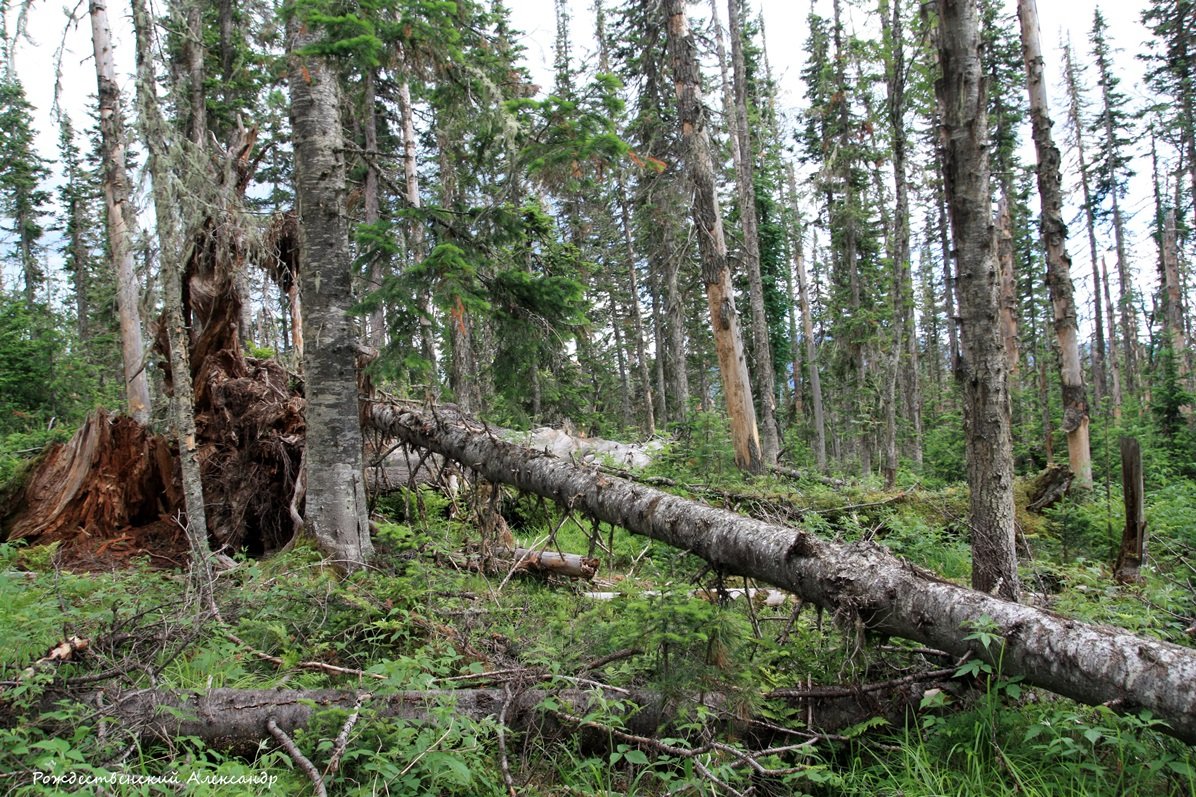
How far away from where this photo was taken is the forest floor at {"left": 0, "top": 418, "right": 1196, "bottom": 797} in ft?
9.34

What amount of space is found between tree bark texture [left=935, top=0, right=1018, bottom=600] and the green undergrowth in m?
0.43

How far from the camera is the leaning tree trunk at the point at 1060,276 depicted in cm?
954

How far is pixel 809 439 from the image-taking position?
97.2ft

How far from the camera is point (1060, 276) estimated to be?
962 centimetres

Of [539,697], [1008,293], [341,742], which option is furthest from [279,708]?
[1008,293]

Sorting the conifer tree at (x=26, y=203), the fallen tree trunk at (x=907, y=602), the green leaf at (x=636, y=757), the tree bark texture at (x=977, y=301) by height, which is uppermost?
the conifer tree at (x=26, y=203)

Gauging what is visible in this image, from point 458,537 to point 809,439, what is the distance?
24.6 m

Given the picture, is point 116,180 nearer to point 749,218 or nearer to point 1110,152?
point 749,218

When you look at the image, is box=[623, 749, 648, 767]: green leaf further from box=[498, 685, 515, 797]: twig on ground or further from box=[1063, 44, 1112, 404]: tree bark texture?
box=[1063, 44, 1112, 404]: tree bark texture

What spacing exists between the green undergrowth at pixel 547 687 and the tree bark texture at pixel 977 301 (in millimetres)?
425

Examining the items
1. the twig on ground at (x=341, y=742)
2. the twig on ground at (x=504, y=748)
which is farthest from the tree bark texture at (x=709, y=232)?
the twig on ground at (x=341, y=742)

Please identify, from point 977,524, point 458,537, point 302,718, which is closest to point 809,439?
point 458,537

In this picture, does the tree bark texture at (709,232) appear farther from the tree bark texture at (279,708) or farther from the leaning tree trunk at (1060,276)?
the tree bark texture at (279,708)

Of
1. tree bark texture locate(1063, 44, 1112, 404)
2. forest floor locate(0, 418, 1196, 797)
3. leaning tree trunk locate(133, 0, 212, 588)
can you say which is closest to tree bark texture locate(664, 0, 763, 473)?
forest floor locate(0, 418, 1196, 797)
